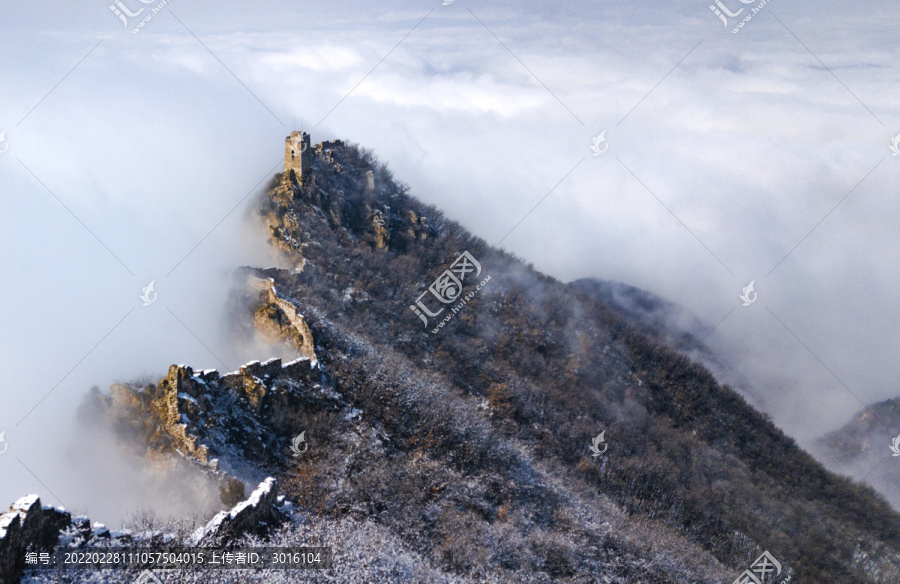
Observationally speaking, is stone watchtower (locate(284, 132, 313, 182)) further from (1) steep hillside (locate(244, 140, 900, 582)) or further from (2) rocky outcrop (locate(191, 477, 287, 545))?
(2) rocky outcrop (locate(191, 477, 287, 545))

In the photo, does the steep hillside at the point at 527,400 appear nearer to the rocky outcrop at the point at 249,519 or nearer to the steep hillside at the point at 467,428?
the steep hillside at the point at 467,428

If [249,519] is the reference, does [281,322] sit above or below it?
above

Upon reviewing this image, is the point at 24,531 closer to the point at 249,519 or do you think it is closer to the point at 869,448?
the point at 249,519
